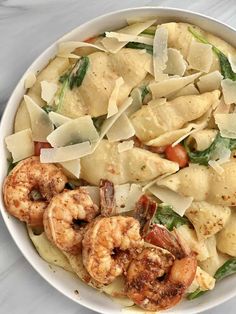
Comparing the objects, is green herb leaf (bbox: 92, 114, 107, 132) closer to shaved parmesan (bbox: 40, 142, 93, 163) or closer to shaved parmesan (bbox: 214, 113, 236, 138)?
shaved parmesan (bbox: 40, 142, 93, 163)

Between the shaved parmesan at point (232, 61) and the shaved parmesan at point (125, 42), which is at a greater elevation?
the shaved parmesan at point (125, 42)

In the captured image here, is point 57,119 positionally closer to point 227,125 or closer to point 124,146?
point 124,146

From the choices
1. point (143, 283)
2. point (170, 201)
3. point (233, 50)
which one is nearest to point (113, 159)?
point (170, 201)

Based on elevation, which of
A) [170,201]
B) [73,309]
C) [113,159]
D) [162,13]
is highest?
[162,13]

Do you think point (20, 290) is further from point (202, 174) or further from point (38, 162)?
point (202, 174)

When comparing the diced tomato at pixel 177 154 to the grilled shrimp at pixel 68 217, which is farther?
the diced tomato at pixel 177 154

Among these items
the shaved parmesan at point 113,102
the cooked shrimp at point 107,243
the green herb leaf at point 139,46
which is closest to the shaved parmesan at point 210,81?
the green herb leaf at point 139,46

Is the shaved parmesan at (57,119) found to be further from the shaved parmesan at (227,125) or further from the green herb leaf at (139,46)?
the shaved parmesan at (227,125)
